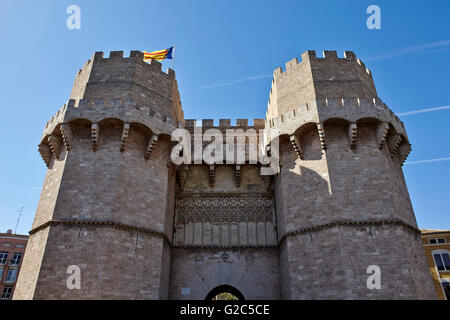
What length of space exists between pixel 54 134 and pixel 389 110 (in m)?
13.4

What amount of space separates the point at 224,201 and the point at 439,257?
18.5 m

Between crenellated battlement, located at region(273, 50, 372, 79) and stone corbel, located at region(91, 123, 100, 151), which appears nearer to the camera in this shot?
stone corbel, located at region(91, 123, 100, 151)

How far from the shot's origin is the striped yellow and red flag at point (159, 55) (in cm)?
1502

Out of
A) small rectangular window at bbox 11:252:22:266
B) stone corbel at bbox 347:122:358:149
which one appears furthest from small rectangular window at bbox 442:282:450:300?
small rectangular window at bbox 11:252:22:266

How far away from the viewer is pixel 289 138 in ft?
42.2

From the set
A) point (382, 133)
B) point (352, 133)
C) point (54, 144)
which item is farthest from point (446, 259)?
point (54, 144)

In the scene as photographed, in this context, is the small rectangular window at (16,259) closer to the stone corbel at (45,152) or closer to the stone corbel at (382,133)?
the stone corbel at (45,152)

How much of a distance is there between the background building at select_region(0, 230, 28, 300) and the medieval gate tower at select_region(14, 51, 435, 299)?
22738 millimetres

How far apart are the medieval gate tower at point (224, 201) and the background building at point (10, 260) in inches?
895

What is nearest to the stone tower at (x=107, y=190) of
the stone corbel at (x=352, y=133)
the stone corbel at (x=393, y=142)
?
the stone corbel at (x=352, y=133)

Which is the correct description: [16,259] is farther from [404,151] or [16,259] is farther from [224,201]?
[404,151]

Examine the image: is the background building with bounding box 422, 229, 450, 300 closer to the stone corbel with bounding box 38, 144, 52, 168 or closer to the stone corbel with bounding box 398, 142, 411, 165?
the stone corbel with bounding box 398, 142, 411, 165

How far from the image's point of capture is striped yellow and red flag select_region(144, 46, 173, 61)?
15.0m

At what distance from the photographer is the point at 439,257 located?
22.9 m
